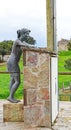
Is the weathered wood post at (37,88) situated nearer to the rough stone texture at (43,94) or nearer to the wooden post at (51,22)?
the rough stone texture at (43,94)

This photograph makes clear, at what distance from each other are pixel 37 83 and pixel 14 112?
2.31 ft

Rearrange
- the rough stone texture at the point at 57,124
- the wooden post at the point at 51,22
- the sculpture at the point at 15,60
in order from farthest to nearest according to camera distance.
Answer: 1. the wooden post at the point at 51,22
2. the sculpture at the point at 15,60
3. the rough stone texture at the point at 57,124

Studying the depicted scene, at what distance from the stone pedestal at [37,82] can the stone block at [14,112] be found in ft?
1.32

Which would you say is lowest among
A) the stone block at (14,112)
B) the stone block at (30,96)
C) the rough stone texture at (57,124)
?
the rough stone texture at (57,124)

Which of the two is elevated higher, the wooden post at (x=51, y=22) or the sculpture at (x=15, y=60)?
the wooden post at (x=51, y=22)

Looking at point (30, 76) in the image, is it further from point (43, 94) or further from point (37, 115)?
point (37, 115)

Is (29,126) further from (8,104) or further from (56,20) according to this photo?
(56,20)

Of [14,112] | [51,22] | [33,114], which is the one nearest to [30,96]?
[33,114]

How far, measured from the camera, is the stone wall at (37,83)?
4.87 metres

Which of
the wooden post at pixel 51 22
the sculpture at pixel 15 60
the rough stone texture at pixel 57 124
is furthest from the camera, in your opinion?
the wooden post at pixel 51 22

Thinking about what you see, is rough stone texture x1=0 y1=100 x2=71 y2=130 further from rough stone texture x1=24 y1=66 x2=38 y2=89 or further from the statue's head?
the statue's head

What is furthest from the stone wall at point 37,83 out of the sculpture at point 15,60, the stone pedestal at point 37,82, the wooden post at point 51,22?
the wooden post at point 51,22

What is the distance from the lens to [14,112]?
5.34 m

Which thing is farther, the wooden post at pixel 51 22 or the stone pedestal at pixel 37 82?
the wooden post at pixel 51 22
